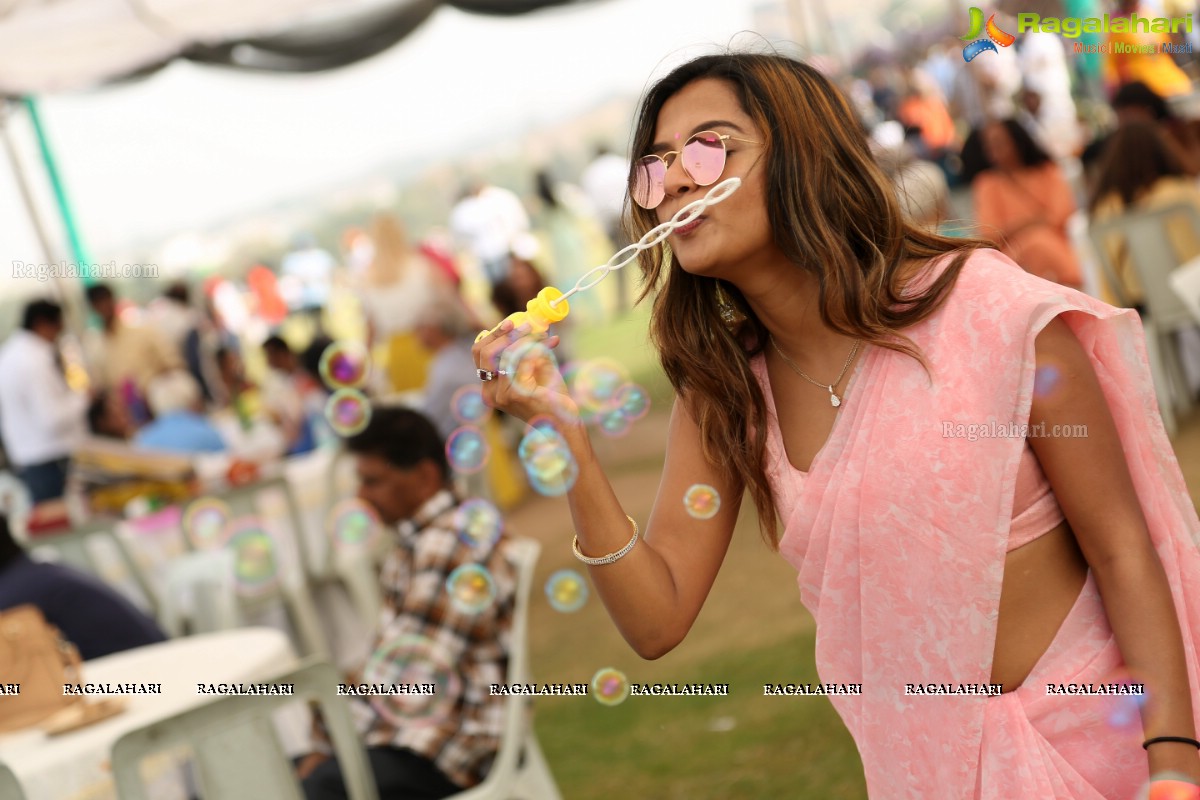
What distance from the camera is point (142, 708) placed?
2.78 m

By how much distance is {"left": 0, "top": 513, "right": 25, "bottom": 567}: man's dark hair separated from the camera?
11.0ft

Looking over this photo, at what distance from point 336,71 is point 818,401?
5830 millimetres

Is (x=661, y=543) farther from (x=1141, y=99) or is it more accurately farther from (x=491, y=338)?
(x=1141, y=99)

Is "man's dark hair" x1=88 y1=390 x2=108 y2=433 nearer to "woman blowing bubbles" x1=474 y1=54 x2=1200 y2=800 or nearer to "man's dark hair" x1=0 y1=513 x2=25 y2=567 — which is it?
"man's dark hair" x1=0 y1=513 x2=25 y2=567

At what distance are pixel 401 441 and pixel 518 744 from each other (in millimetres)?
938

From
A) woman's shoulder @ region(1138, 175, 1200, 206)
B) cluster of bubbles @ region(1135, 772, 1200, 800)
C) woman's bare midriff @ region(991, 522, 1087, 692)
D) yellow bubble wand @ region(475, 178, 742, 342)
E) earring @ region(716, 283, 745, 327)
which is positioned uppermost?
yellow bubble wand @ region(475, 178, 742, 342)

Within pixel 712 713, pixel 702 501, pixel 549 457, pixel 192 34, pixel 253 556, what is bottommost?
pixel 712 713

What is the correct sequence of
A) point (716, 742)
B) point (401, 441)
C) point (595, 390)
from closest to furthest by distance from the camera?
point (595, 390), point (401, 441), point (716, 742)

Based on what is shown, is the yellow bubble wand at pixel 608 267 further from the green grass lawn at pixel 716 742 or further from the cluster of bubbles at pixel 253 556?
the cluster of bubbles at pixel 253 556

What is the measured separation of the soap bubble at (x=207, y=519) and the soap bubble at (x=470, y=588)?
2.52 m

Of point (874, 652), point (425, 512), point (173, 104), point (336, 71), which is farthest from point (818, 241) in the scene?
point (173, 104)

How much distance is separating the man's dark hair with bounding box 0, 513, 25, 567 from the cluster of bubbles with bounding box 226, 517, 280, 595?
1.23m

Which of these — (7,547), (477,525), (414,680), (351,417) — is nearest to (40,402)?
(351,417)

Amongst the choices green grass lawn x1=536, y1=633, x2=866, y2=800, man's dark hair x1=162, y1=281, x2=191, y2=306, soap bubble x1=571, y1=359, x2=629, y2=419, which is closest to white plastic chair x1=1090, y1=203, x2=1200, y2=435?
green grass lawn x1=536, y1=633, x2=866, y2=800
